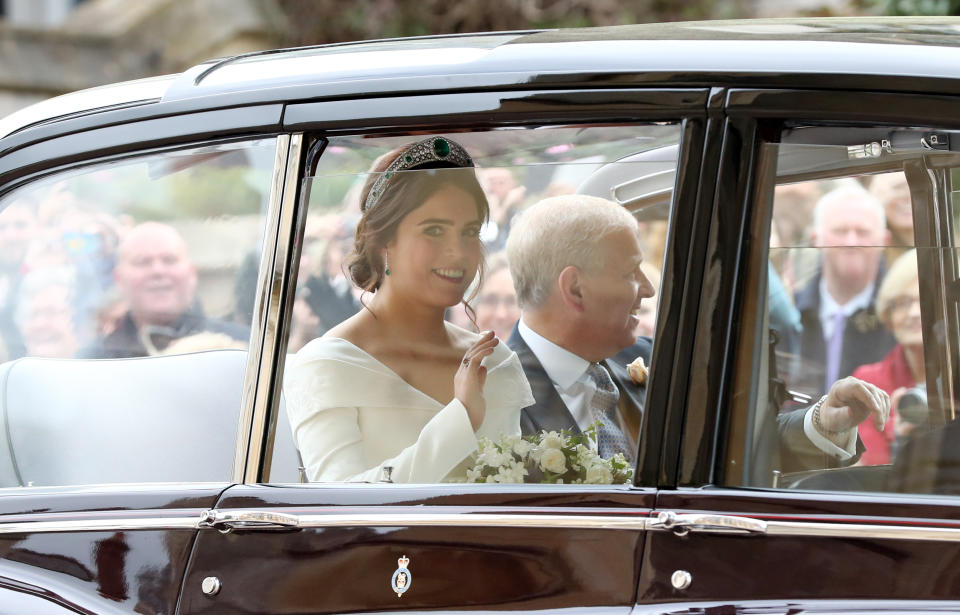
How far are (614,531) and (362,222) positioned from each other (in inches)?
31.0

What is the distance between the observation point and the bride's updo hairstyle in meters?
2.03

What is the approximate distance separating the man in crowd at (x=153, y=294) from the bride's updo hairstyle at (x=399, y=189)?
0.37 m

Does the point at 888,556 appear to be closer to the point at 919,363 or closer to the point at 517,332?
the point at 919,363

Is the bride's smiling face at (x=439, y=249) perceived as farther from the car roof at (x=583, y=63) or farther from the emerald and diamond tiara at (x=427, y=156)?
the car roof at (x=583, y=63)

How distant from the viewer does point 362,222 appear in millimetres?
2137

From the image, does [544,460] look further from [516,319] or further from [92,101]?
[92,101]

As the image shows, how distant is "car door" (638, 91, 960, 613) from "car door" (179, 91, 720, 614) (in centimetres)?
7

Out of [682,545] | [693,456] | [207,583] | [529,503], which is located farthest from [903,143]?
[207,583]

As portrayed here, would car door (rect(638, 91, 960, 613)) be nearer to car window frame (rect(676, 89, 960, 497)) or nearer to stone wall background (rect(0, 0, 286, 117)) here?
car window frame (rect(676, 89, 960, 497))

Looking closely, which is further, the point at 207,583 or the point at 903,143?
the point at 207,583

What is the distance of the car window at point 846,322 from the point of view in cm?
179

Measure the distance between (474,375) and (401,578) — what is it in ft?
1.38

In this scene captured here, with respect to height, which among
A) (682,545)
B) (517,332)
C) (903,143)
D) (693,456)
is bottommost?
(682,545)

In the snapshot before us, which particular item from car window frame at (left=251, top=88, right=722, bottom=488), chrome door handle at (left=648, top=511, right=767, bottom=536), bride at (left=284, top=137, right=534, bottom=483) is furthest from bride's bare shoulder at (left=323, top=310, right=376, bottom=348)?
chrome door handle at (left=648, top=511, right=767, bottom=536)
